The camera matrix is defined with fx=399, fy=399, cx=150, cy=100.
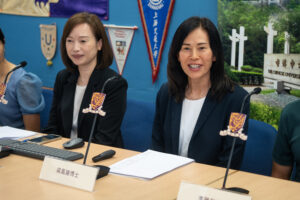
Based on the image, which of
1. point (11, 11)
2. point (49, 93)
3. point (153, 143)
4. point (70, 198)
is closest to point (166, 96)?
point (153, 143)

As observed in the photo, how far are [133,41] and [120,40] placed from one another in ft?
0.42

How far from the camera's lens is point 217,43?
1.94 metres

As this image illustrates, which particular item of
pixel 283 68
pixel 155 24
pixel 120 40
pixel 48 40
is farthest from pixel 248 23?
pixel 48 40

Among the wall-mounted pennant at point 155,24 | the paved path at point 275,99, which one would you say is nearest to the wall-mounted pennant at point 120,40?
the wall-mounted pennant at point 155,24

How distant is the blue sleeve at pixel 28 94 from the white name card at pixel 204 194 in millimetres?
1703

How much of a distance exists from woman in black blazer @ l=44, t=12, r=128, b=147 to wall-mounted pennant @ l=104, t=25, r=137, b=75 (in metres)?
0.79

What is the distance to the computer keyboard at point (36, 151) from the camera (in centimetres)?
168

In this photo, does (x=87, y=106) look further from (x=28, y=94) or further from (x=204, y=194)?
(x=204, y=194)

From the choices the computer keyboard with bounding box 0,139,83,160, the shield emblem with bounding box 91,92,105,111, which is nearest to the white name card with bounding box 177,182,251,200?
the shield emblem with bounding box 91,92,105,111

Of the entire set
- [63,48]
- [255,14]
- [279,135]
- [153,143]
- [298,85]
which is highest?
[255,14]

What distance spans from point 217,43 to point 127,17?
1.41 meters

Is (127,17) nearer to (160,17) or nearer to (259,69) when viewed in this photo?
(160,17)

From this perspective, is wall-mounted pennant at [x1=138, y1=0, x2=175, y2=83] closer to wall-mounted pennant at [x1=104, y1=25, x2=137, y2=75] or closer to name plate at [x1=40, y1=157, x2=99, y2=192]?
wall-mounted pennant at [x1=104, y1=25, x2=137, y2=75]

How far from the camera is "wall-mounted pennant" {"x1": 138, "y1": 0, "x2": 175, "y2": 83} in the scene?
294cm
